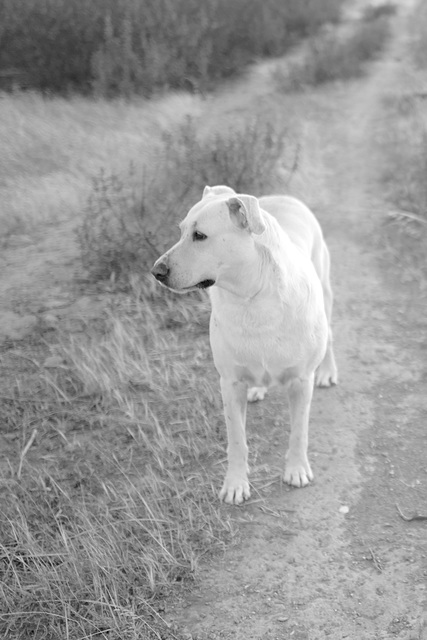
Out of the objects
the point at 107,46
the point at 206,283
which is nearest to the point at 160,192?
the point at 206,283

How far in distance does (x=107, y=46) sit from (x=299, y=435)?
8.81 meters

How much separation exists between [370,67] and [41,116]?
6.73 meters

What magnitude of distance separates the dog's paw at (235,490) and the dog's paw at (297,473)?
240 millimetres

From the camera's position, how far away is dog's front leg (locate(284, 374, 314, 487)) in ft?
12.7

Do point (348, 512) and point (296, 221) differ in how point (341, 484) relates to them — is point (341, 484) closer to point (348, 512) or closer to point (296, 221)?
point (348, 512)

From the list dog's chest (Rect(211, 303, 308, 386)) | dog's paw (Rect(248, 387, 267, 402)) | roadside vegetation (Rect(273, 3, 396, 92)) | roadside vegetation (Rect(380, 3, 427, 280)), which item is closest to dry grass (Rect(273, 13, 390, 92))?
roadside vegetation (Rect(273, 3, 396, 92))

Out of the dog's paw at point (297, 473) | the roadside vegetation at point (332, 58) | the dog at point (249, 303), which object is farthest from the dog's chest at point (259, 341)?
the roadside vegetation at point (332, 58)

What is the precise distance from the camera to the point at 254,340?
3.56 metres

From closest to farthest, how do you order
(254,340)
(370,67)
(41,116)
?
(254,340) → (41,116) → (370,67)

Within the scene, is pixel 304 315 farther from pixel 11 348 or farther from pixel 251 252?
pixel 11 348

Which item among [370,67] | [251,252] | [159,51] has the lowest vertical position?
[370,67]

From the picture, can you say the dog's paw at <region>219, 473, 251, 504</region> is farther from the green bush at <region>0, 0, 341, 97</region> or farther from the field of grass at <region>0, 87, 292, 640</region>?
the green bush at <region>0, 0, 341, 97</region>

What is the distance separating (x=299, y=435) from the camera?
4.00m

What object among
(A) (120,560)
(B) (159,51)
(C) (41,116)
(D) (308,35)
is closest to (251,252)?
(A) (120,560)
